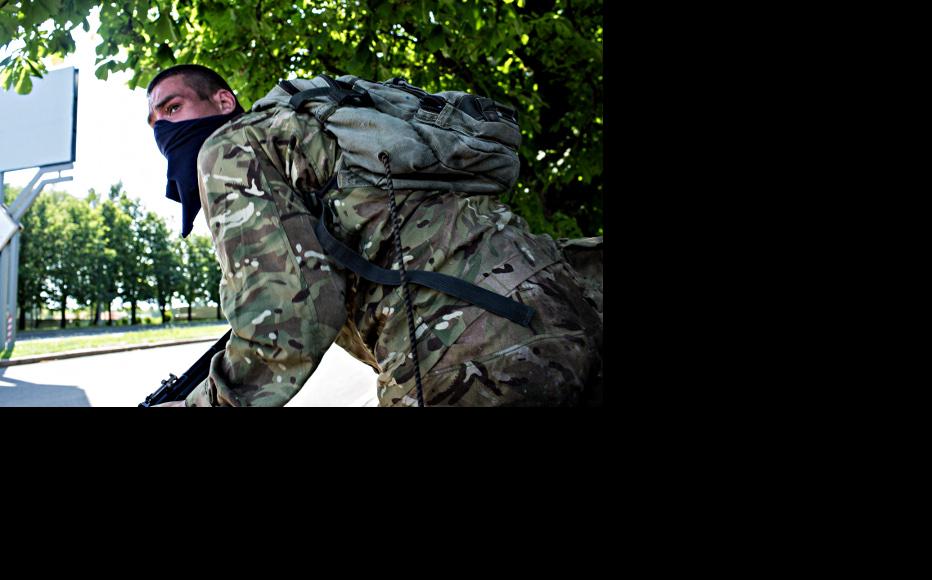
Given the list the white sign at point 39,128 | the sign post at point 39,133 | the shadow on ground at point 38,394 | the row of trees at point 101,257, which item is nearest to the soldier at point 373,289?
the sign post at point 39,133

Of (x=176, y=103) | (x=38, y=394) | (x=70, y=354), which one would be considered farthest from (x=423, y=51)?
(x=70, y=354)

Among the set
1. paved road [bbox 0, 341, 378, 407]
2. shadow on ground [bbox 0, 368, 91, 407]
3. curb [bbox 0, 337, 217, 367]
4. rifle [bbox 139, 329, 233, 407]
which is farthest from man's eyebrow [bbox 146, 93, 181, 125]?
curb [bbox 0, 337, 217, 367]

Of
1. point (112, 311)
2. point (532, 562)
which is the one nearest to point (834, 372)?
point (532, 562)

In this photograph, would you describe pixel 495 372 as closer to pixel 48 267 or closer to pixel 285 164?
pixel 285 164

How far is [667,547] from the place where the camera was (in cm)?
87

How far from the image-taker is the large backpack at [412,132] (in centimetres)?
187

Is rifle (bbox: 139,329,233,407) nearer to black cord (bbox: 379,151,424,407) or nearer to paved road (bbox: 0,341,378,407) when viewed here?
black cord (bbox: 379,151,424,407)

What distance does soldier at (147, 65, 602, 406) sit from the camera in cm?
174

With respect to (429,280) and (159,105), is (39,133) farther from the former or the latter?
(429,280)

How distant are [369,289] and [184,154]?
81 centimetres

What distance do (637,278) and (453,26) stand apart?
16.2 feet

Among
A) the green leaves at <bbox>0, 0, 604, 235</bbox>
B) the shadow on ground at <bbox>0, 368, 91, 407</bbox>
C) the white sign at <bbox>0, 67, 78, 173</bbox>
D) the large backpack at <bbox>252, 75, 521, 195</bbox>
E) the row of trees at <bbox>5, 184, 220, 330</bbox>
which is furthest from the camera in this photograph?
the row of trees at <bbox>5, 184, 220, 330</bbox>

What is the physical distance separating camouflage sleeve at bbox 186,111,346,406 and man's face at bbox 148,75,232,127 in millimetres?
556

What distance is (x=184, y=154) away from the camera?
225 cm
